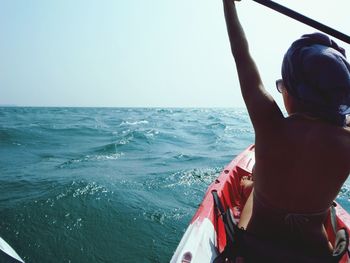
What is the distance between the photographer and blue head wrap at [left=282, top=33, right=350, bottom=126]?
154cm

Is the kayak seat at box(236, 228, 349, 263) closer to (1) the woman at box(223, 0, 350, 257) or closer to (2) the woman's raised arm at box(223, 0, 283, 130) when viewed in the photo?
(1) the woman at box(223, 0, 350, 257)

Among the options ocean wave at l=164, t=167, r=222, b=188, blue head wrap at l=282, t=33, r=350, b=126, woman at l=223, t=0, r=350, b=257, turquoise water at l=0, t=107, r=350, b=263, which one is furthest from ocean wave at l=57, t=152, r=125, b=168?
blue head wrap at l=282, t=33, r=350, b=126

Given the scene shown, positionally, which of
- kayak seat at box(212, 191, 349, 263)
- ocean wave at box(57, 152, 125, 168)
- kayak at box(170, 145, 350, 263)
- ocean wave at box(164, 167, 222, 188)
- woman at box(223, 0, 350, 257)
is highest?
woman at box(223, 0, 350, 257)

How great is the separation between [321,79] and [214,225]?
217 centimetres

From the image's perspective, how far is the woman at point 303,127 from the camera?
5.12ft

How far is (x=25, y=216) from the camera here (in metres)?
5.09

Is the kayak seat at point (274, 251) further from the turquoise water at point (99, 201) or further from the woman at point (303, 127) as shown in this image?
the turquoise water at point (99, 201)

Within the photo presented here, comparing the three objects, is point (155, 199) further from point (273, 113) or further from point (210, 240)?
point (273, 113)

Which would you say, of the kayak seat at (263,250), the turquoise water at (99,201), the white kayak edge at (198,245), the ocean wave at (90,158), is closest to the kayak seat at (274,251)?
the kayak seat at (263,250)

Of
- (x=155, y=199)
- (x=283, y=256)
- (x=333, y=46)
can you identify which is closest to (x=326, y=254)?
(x=283, y=256)

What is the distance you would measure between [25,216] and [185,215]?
295cm

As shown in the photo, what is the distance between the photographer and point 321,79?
1542mm

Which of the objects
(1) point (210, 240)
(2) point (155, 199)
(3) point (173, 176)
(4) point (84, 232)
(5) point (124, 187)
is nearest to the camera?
(1) point (210, 240)

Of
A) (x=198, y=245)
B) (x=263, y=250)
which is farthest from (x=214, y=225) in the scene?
(x=263, y=250)
